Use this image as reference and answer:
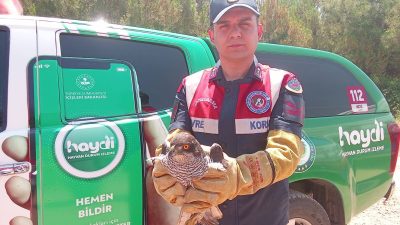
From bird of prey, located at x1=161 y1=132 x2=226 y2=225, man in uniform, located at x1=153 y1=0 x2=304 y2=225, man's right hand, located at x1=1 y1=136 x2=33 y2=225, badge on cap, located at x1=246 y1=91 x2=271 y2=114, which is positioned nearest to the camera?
bird of prey, located at x1=161 y1=132 x2=226 y2=225

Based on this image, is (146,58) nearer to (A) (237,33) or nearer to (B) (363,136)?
(A) (237,33)

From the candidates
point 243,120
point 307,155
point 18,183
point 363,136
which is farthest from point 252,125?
point 363,136

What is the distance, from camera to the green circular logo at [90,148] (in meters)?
1.97

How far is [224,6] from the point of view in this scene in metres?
1.46

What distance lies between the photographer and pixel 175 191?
125cm

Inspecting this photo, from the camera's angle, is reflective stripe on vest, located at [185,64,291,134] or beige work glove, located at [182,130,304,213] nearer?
beige work glove, located at [182,130,304,213]

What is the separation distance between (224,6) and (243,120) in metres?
0.41

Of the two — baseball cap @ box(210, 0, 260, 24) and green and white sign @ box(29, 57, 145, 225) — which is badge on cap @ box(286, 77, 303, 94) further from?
green and white sign @ box(29, 57, 145, 225)

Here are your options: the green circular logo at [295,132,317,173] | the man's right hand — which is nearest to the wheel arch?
the green circular logo at [295,132,317,173]

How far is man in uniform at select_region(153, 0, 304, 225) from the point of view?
4.19 feet

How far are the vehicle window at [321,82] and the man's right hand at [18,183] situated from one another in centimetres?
165

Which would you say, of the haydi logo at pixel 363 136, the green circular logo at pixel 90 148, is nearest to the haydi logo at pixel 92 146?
the green circular logo at pixel 90 148

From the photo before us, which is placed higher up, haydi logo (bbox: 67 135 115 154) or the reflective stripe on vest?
the reflective stripe on vest

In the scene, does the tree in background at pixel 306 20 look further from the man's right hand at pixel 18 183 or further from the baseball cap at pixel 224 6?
the baseball cap at pixel 224 6
